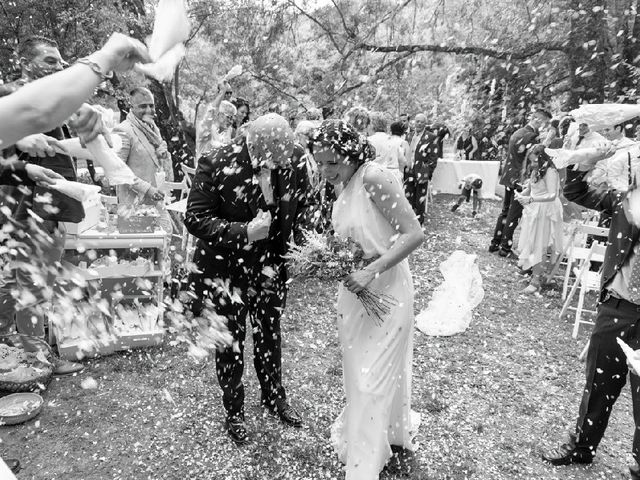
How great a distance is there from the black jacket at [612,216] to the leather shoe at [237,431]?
120 inches

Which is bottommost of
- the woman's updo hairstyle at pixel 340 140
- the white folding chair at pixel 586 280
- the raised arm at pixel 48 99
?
the white folding chair at pixel 586 280

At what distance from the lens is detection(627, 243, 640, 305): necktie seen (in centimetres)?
318

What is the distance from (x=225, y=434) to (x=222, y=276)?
4.66 feet

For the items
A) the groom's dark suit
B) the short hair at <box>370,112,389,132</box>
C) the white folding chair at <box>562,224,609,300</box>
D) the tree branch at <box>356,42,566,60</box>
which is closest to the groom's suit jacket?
the groom's dark suit

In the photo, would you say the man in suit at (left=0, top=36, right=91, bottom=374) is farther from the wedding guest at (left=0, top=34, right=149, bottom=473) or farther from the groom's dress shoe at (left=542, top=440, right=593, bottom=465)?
the groom's dress shoe at (left=542, top=440, right=593, bottom=465)

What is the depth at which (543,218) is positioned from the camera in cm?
771

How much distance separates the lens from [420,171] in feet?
36.0

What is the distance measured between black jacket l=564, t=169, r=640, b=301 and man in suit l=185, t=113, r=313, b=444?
2101 mm

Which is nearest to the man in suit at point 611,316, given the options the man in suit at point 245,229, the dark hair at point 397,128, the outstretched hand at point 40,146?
the man in suit at point 245,229

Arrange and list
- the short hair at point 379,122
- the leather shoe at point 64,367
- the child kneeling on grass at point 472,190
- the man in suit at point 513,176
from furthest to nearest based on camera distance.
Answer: the child kneeling on grass at point 472,190
the short hair at point 379,122
the man in suit at point 513,176
the leather shoe at point 64,367

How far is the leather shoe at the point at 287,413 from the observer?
4.06 m

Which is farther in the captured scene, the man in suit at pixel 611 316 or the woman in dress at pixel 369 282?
the man in suit at pixel 611 316

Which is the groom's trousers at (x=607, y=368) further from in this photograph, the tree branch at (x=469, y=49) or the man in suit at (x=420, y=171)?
the tree branch at (x=469, y=49)

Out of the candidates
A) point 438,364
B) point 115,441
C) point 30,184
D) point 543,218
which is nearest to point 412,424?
point 438,364
